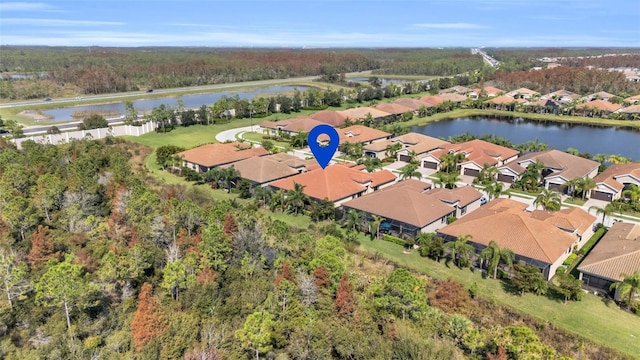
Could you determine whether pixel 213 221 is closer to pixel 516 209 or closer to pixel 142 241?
pixel 142 241

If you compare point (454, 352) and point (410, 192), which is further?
point (410, 192)

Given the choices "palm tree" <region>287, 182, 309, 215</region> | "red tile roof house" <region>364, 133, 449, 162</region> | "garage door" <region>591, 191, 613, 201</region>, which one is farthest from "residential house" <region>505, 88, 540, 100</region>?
"palm tree" <region>287, 182, 309, 215</region>

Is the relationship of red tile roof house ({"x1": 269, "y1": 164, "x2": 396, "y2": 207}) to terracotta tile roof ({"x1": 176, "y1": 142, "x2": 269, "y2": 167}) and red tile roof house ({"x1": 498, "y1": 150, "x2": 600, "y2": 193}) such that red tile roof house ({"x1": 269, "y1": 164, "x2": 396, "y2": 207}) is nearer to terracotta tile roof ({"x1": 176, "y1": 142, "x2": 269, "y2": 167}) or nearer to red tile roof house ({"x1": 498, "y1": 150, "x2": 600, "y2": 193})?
terracotta tile roof ({"x1": 176, "y1": 142, "x2": 269, "y2": 167})

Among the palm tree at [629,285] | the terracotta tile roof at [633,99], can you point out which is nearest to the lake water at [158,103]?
the terracotta tile roof at [633,99]

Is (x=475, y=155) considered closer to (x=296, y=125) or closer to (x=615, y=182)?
(x=615, y=182)

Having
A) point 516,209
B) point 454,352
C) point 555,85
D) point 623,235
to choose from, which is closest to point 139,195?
point 454,352

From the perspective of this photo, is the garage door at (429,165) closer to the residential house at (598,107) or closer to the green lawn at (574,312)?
the green lawn at (574,312)
